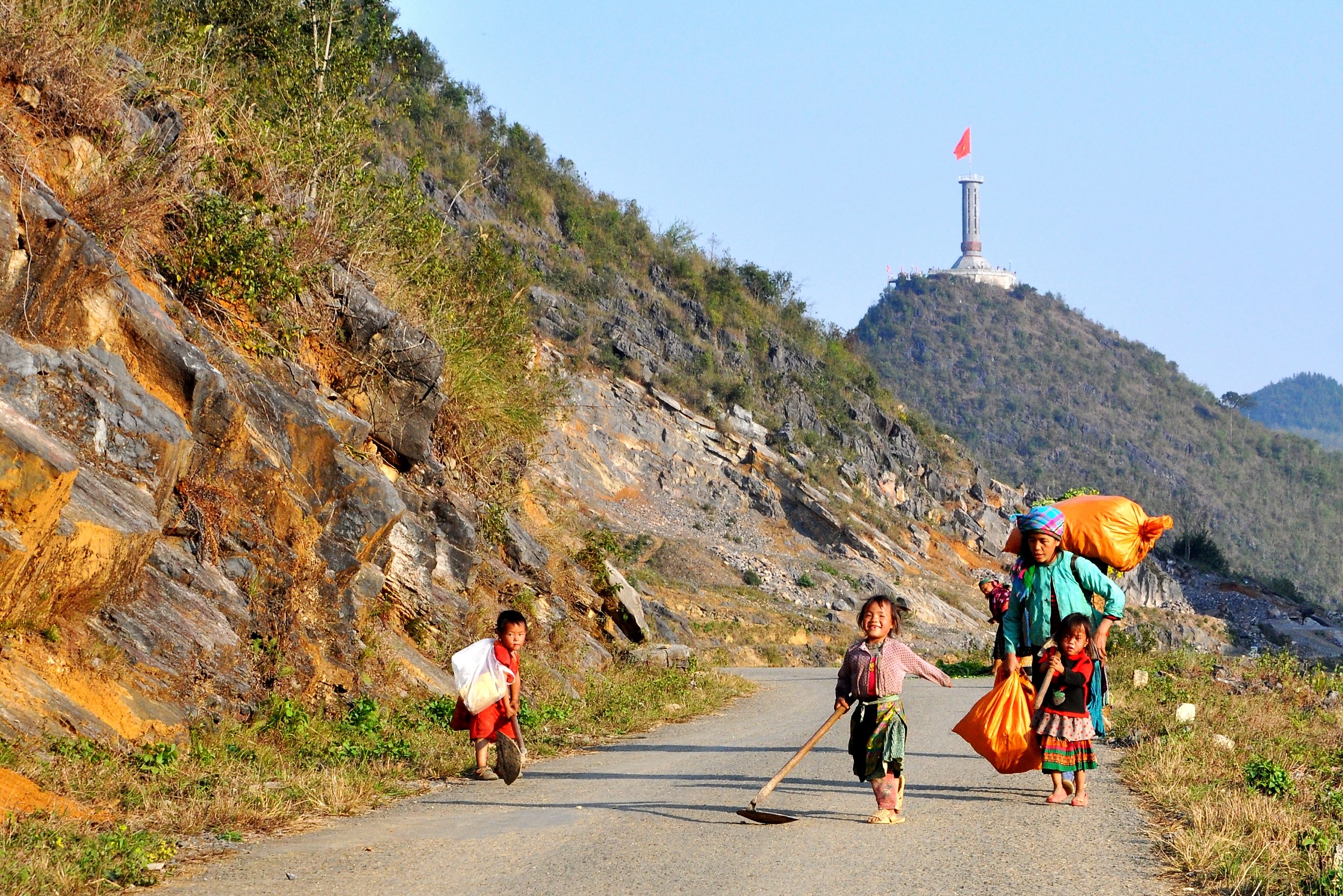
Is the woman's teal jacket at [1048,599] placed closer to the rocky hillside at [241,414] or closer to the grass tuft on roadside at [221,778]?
the grass tuft on roadside at [221,778]

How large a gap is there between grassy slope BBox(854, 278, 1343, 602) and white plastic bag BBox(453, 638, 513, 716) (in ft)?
288

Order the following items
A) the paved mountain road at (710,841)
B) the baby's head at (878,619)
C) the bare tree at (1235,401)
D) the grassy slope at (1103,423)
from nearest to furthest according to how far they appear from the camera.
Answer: the paved mountain road at (710,841), the baby's head at (878,619), the grassy slope at (1103,423), the bare tree at (1235,401)

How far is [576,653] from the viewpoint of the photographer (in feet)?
48.0

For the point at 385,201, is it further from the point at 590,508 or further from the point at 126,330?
the point at 590,508

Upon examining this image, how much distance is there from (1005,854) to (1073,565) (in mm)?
2514

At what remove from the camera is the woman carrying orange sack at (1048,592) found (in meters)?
7.83

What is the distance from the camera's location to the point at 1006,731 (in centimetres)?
751

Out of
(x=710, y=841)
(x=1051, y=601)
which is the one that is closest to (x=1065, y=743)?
(x=1051, y=601)

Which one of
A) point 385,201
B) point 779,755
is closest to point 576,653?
point 779,755

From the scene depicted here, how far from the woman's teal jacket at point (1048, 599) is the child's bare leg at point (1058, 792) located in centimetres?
82

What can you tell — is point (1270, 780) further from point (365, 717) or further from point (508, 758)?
point (365, 717)

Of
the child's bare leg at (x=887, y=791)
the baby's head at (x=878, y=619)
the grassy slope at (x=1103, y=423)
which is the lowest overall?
the child's bare leg at (x=887, y=791)

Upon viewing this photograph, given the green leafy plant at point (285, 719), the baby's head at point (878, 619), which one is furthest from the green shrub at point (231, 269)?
the baby's head at point (878, 619)

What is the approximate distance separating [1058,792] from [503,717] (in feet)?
12.3
